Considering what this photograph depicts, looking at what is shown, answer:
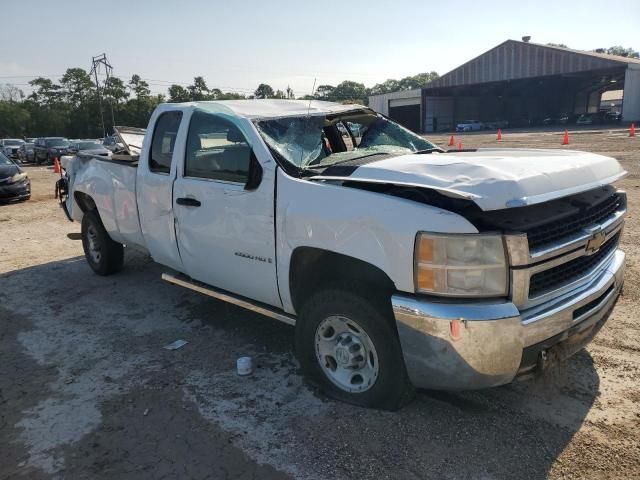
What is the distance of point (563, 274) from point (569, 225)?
0.28 meters

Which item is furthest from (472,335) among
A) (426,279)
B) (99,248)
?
(99,248)

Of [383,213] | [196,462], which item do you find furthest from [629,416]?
[196,462]

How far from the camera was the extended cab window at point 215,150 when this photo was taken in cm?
372

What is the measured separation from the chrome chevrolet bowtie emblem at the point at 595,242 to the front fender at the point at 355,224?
3.06 feet

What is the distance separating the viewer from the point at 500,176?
2.66m

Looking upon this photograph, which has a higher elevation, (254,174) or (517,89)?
(517,89)

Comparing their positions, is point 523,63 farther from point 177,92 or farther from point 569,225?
→ point 569,225

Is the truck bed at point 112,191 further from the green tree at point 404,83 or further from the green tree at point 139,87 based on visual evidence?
the green tree at point 404,83

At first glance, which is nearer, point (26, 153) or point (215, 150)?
point (215, 150)

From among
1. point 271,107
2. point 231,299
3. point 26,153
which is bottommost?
point 231,299

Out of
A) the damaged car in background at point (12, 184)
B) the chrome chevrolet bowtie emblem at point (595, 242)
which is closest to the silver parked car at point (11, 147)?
the damaged car in background at point (12, 184)

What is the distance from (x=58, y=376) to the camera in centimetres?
390

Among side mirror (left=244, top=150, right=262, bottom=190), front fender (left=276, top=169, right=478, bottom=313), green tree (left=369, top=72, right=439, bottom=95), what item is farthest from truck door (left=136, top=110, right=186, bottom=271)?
green tree (left=369, top=72, right=439, bottom=95)

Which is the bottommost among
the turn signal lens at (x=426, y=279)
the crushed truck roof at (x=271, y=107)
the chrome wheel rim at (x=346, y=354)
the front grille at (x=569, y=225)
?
the chrome wheel rim at (x=346, y=354)
